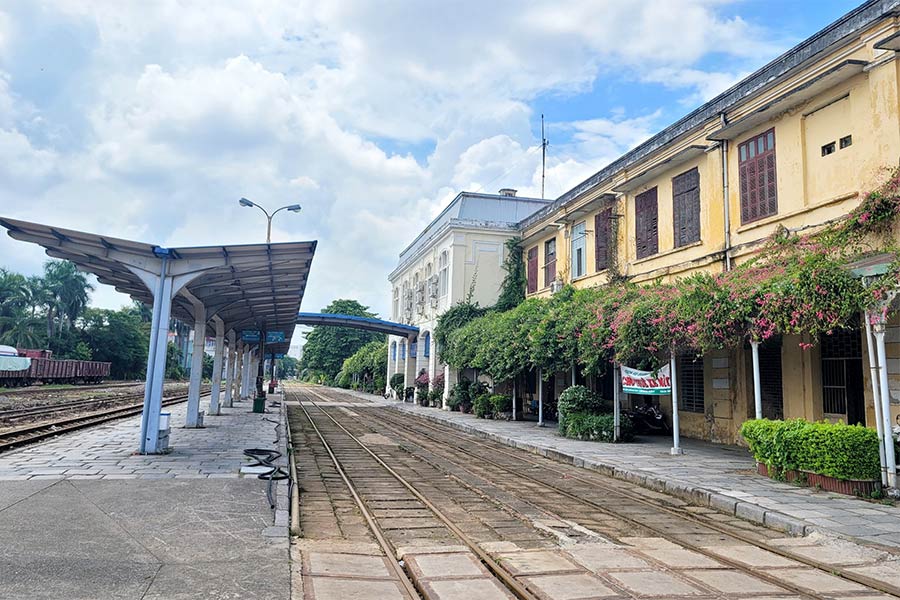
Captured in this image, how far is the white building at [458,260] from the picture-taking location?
30.4 meters

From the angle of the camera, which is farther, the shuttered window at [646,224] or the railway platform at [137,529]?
the shuttered window at [646,224]

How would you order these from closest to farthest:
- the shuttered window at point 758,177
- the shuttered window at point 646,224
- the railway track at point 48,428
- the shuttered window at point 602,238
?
the railway track at point 48,428, the shuttered window at point 758,177, the shuttered window at point 646,224, the shuttered window at point 602,238

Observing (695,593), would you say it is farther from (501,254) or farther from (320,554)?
(501,254)

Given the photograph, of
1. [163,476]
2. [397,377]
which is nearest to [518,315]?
[163,476]

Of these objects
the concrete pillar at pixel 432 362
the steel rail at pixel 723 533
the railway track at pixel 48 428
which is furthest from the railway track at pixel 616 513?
the concrete pillar at pixel 432 362

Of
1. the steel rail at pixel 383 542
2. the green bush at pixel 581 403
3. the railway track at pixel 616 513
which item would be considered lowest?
the steel rail at pixel 383 542

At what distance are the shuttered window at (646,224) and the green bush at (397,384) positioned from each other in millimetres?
25137

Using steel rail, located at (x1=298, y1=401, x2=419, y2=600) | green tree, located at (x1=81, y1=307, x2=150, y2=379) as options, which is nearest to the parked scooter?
steel rail, located at (x1=298, y1=401, x2=419, y2=600)

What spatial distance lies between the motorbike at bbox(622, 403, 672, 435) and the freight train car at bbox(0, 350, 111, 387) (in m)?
36.0

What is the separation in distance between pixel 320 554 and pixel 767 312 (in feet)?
25.9

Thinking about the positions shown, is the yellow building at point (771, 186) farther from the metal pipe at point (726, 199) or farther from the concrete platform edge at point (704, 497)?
the concrete platform edge at point (704, 497)

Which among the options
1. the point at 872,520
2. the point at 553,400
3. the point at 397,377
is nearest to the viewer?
the point at 872,520

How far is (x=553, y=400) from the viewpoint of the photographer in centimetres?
2578

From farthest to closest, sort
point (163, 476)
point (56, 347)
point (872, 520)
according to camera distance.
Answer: point (56, 347) < point (163, 476) < point (872, 520)
